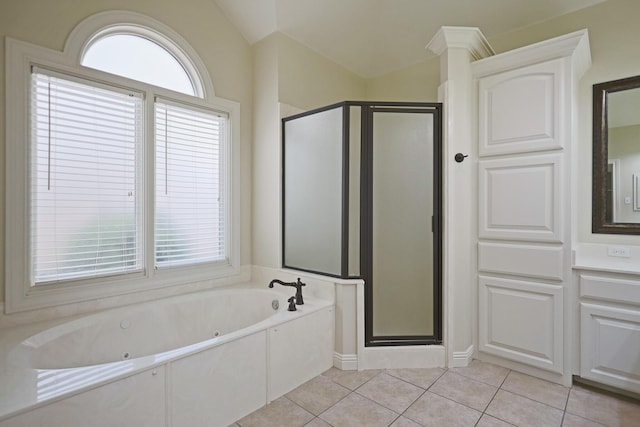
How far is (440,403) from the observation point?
6.36 feet

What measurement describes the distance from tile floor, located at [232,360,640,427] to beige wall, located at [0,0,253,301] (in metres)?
1.44

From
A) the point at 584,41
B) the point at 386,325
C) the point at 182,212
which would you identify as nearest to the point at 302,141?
the point at 182,212

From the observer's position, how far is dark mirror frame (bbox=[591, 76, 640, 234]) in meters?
2.35

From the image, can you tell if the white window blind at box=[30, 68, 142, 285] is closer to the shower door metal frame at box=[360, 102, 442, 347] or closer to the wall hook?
the shower door metal frame at box=[360, 102, 442, 347]

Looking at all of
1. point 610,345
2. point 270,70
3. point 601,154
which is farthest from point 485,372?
point 270,70

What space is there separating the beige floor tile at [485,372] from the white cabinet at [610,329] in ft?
1.57

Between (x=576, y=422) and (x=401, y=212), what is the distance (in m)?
1.55

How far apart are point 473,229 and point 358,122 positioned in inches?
47.4

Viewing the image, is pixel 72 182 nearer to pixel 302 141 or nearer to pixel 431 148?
pixel 302 141

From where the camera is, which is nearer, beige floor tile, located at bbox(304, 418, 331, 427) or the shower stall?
beige floor tile, located at bbox(304, 418, 331, 427)

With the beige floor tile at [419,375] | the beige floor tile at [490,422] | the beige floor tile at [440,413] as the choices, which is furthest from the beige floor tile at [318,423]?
the beige floor tile at [490,422]

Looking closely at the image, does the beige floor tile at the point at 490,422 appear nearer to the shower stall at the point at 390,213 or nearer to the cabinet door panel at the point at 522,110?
the shower stall at the point at 390,213

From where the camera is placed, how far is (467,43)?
2.37 metres

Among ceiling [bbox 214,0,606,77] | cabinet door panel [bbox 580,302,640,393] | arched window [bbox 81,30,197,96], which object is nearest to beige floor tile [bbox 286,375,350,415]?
cabinet door panel [bbox 580,302,640,393]
